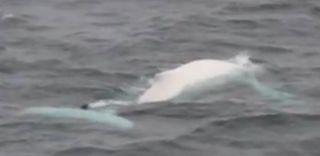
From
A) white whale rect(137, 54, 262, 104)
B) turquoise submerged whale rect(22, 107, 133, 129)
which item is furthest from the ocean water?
white whale rect(137, 54, 262, 104)

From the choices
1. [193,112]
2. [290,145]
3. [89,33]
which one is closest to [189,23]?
[89,33]

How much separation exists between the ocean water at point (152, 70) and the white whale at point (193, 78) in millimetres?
237

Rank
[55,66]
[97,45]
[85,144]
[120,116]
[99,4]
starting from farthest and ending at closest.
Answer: [99,4], [97,45], [55,66], [120,116], [85,144]

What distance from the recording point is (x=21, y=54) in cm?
1862

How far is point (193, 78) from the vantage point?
53.8 ft

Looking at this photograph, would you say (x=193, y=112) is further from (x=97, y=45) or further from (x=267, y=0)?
(x=267, y=0)

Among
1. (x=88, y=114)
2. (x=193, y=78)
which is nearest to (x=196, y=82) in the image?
(x=193, y=78)

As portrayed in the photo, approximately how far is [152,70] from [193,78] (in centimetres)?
141

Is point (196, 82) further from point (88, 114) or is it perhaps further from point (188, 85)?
point (88, 114)

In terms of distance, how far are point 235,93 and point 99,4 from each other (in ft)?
22.1

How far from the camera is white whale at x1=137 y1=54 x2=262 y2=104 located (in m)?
16.1

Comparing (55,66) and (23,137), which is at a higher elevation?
(55,66)

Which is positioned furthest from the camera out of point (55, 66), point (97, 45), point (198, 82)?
point (97, 45)

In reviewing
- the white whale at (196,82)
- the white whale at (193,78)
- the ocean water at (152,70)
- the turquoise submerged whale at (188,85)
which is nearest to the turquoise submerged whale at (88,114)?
the turquoise submerged whale at (188,85)
